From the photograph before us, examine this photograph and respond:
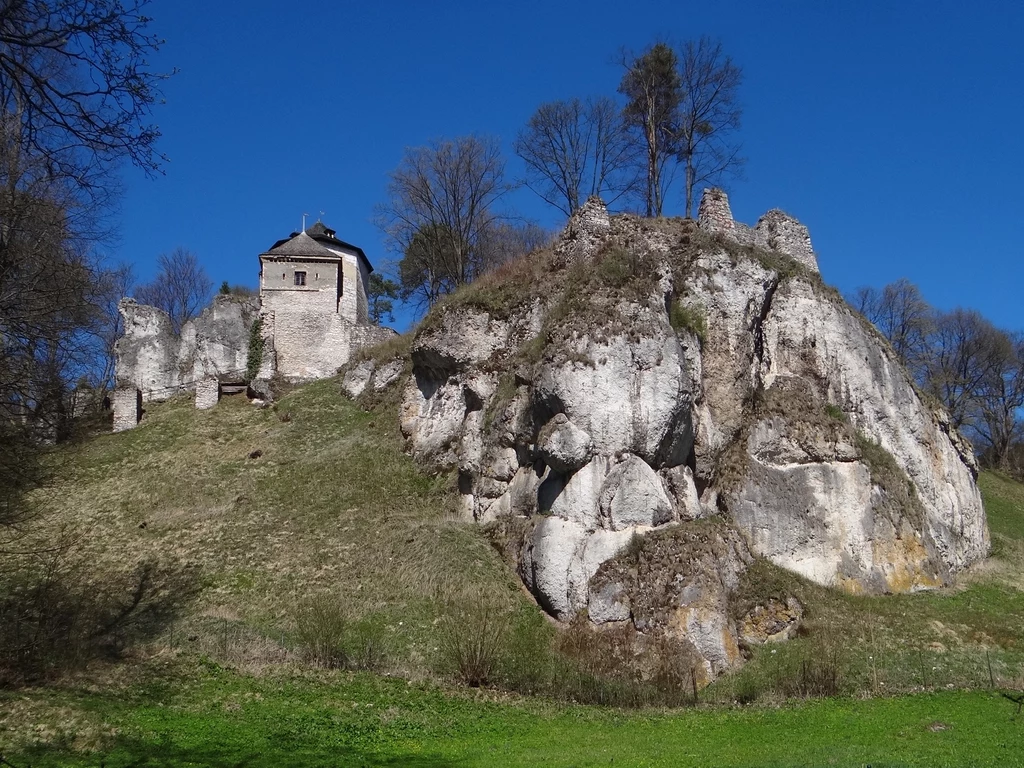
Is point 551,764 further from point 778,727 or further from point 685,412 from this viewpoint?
point 685,412

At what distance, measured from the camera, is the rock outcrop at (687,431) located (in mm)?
19547

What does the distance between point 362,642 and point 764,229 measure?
748 inches

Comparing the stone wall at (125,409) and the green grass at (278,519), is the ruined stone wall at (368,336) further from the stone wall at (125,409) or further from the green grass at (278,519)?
the stone wall at (125,409)

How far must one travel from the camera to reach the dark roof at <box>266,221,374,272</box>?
125 ft

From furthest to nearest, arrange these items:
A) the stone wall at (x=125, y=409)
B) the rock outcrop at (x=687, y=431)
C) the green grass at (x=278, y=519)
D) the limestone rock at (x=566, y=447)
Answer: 1. the stone wall at (x=125, y=409)
2. the limestone rock at (x=566, y=447)
3. the rock outcrop at (x=687, y=431)
4. the green grass at (x=278, y=519)

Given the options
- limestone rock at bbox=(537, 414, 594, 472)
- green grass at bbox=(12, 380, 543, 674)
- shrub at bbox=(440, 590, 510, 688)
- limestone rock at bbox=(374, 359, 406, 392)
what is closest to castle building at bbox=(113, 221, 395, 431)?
green grass at bbox=(12, 380, 543, 674)

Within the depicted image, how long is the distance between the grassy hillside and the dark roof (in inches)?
449

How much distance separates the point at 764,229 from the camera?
28391 millimetres

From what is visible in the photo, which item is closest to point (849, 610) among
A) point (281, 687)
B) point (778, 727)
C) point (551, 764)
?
point (778, 727)

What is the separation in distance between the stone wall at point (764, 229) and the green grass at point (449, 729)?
1558cm

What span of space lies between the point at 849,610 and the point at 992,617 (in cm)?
409

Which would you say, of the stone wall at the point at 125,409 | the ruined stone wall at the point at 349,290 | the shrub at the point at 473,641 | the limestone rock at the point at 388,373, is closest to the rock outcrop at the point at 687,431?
the shrub at the point at 473,641

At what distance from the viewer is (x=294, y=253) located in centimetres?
3803

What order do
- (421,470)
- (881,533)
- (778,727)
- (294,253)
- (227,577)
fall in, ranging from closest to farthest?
(778,727)
(227,577)
(881,533)
(421,470)
(294,253)
